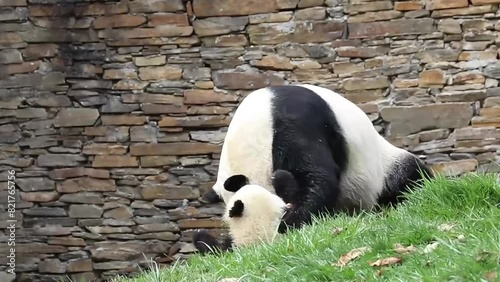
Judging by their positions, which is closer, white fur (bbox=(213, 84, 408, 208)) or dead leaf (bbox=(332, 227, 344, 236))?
dead leaf (bbox=(332, 227, 344, 236))

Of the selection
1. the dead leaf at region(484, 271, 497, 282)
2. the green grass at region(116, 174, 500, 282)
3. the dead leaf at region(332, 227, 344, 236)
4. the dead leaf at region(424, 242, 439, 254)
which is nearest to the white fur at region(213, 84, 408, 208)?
the green grass at region(116, 174, 500, 282)

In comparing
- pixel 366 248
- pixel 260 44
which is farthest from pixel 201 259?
pixel 260 44

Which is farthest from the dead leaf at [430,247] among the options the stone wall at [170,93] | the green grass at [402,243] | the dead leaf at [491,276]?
the stone wall at [170,93]

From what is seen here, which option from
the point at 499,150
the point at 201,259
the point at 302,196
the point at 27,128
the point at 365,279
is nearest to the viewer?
the point at 365,279

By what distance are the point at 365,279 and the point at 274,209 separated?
1378 mm

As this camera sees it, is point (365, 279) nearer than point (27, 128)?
Yes

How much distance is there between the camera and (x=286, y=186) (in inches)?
171

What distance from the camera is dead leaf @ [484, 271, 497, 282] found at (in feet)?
8.32

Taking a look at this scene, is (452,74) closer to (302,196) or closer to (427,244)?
(302,196)

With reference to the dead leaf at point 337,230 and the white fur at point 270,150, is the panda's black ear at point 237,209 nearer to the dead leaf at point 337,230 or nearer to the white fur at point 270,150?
the white fur at point 270,150

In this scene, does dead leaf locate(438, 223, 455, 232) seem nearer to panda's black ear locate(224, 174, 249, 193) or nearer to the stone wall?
panda's black ear locate(224, 174, 249, 193)

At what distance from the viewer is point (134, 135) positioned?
7188mm

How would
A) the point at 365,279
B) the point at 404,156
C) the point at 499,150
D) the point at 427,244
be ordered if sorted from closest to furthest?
1. the point at 365,279
2. the point at 427,244
3. the point at 404,156
4. the point at 499,150

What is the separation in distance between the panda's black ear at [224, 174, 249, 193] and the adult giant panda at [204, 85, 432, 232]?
6 cm
